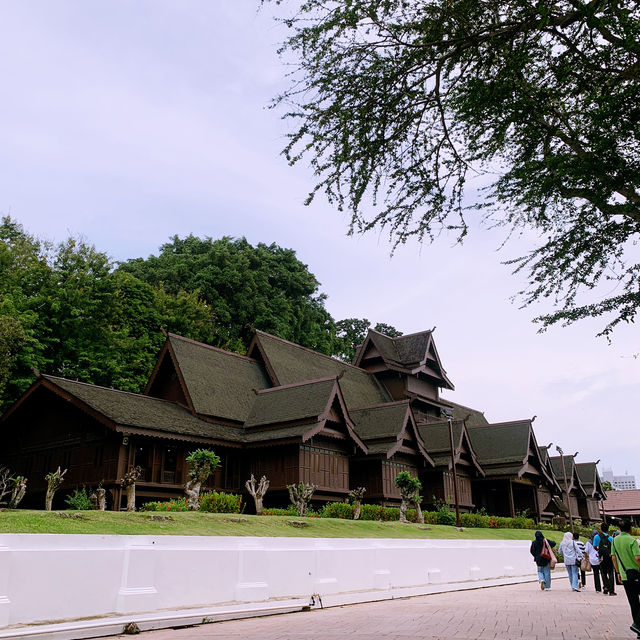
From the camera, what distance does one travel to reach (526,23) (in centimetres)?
724

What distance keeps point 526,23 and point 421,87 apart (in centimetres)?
138

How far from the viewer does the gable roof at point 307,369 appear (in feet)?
112

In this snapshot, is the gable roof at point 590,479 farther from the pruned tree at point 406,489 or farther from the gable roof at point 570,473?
the pruned tree at point 406,489

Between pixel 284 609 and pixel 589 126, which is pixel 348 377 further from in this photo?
pixel 589 126

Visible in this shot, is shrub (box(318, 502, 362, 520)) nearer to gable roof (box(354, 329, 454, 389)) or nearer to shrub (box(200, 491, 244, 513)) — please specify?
shrub (box(200, 491, 244, 513))

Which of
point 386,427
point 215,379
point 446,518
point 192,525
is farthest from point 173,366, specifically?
point 192,525

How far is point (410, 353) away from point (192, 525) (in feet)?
98.1

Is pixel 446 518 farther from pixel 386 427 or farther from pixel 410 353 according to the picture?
pixel 410 353

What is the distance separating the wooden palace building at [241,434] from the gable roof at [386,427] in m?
0.06

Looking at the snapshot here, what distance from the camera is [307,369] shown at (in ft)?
120

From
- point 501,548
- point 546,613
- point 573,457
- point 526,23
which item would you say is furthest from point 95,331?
point 573,457

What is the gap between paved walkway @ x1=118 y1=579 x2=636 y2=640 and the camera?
28.0ft

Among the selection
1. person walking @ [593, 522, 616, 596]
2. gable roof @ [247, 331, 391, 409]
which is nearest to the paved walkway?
person walking @ [593, 522, 616, 596]

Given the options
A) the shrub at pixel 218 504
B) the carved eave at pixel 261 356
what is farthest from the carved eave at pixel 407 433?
the shrub at pixel 218 504
